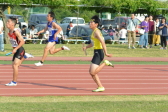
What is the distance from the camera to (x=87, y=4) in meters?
30.3

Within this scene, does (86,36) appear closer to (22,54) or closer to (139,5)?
(139,5)

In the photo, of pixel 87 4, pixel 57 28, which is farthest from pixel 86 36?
pixel 57 28

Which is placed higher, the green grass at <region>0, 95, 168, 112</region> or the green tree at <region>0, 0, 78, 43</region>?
the green tree at <region>0, 0, 78, 43</region>

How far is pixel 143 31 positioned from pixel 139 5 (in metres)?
6.52

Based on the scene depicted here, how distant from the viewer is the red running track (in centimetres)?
1086

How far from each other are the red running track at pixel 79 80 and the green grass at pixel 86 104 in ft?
2.16

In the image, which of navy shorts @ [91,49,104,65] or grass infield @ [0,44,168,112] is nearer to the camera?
grass infield @ [0,44,168,112]

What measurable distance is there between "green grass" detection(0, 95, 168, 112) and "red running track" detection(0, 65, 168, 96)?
66 centimetres

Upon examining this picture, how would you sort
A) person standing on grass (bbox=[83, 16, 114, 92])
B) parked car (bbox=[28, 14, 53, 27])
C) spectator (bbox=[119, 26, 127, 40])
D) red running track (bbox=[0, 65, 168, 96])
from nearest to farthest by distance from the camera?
person standing on grass (bbox=[83, 16, 114, 92]) → red running track (bbox=[0, 65, 168, 96]) → spectator (bbox=[119, 26, 127, 40]) → parked car (bbox=[28, 14, 53, 27])

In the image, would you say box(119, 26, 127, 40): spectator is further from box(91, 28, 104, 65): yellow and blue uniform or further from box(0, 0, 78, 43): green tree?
box(91, 28, 104, 65): yellow and blue uniform

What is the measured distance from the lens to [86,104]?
8.86m

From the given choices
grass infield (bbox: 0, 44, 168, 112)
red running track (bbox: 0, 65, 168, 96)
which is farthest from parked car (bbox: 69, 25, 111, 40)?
grass infield (bbox: 0, 44, 168, 112)

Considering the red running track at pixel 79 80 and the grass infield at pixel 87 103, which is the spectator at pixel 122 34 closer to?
the red running track at pixel 79 80

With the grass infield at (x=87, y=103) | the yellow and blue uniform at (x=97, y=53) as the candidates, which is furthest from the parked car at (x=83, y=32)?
the grass infield at (x=87, y=103)
